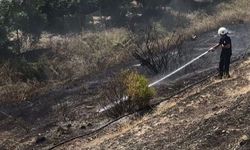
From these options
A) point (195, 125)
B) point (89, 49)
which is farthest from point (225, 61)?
point (89, 49)

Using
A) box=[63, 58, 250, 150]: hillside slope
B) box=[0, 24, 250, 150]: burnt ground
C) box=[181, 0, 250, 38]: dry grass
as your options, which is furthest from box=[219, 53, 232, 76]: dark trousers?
box=[181, 0, 250, 38]: dry grass

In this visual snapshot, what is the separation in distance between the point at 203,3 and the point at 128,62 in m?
15.5

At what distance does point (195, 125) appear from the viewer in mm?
10070

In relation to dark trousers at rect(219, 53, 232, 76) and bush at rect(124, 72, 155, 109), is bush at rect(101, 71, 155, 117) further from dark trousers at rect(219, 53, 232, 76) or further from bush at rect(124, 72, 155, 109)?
dark trousers at rect(219, 53, 232, 76)

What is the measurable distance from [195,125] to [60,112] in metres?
5.71

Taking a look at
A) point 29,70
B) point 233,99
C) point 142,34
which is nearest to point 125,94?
point 233,99

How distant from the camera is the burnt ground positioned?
12.2 meters

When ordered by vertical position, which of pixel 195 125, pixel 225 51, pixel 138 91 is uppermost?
pixel 225 51

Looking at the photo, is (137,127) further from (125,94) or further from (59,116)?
(59,116)

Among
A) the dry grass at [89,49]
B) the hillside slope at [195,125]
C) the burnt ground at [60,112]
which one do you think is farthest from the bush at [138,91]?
the dry grass at [89,49]

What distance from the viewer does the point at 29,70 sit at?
61.7ft

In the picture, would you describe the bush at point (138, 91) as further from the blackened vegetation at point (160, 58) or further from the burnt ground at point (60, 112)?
the blackened vegetation at point (160, 58)

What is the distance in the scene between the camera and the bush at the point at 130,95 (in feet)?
40.3

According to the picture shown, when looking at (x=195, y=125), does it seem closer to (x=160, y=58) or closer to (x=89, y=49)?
(x=160, y=58)
